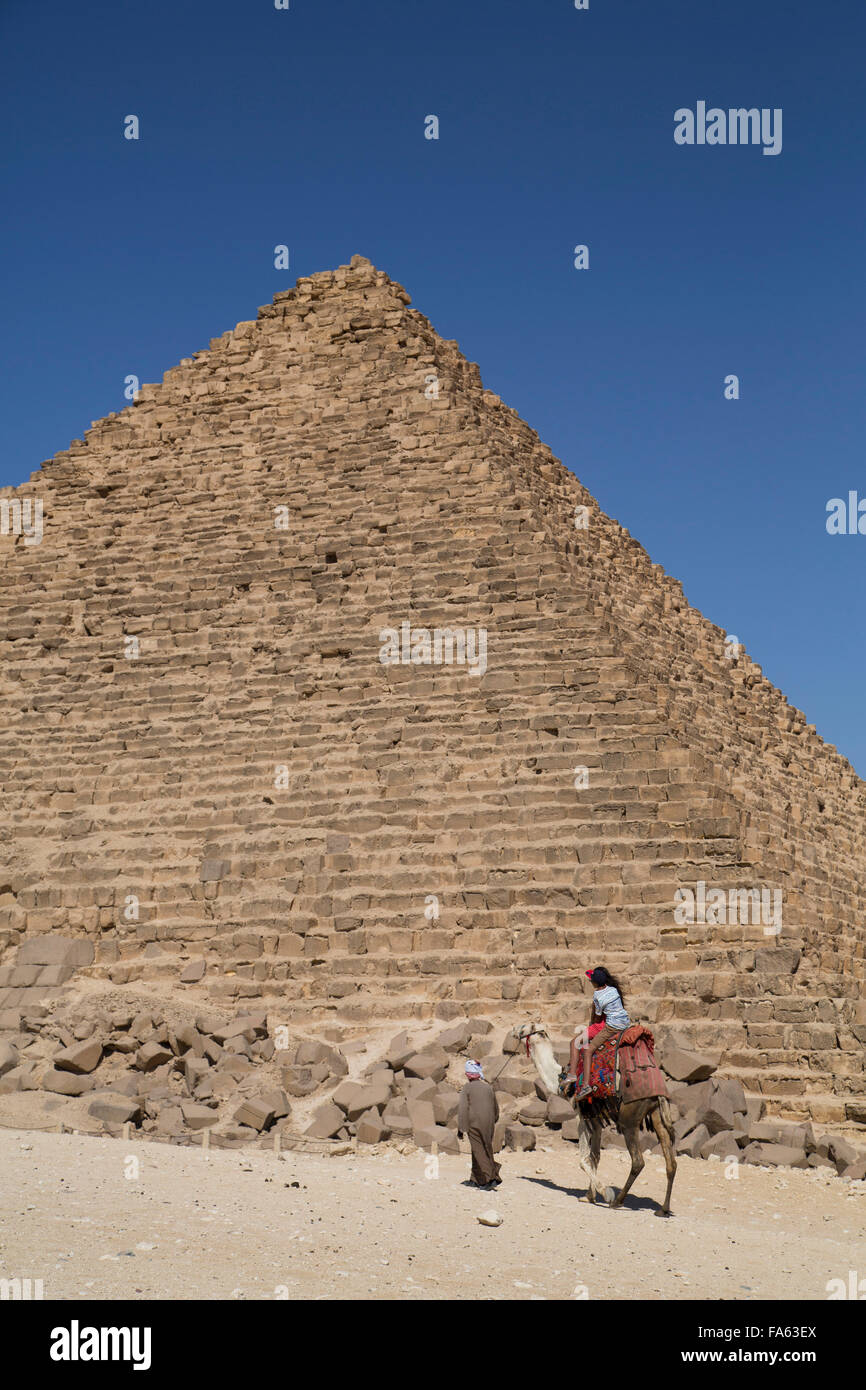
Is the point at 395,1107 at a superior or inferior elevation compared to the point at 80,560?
inferior

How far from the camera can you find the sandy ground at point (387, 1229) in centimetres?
511

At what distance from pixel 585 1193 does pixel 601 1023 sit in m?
1.28

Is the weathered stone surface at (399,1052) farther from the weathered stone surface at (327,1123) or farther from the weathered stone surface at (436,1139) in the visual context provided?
the weathered stone surface at (436,1139)

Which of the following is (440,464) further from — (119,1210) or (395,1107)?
(119,1210)

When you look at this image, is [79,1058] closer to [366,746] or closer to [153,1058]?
[153,1058]

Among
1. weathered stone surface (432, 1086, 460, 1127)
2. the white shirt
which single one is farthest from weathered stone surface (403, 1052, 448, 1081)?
the white shirt

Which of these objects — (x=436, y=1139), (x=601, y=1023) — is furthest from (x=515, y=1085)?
(x=601, y=1023)

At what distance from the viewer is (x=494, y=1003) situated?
11.8 m

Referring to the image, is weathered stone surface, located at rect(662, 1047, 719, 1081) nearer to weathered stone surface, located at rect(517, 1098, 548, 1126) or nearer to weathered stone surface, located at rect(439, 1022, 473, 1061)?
weathered stone surface, located at rect(517, 1098, 548, 1126)

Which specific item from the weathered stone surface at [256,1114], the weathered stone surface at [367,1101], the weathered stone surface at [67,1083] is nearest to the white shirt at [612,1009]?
the weathered stone surface at [367,1101]

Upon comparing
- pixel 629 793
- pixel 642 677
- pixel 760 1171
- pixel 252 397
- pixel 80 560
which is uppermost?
pixel 252 397
